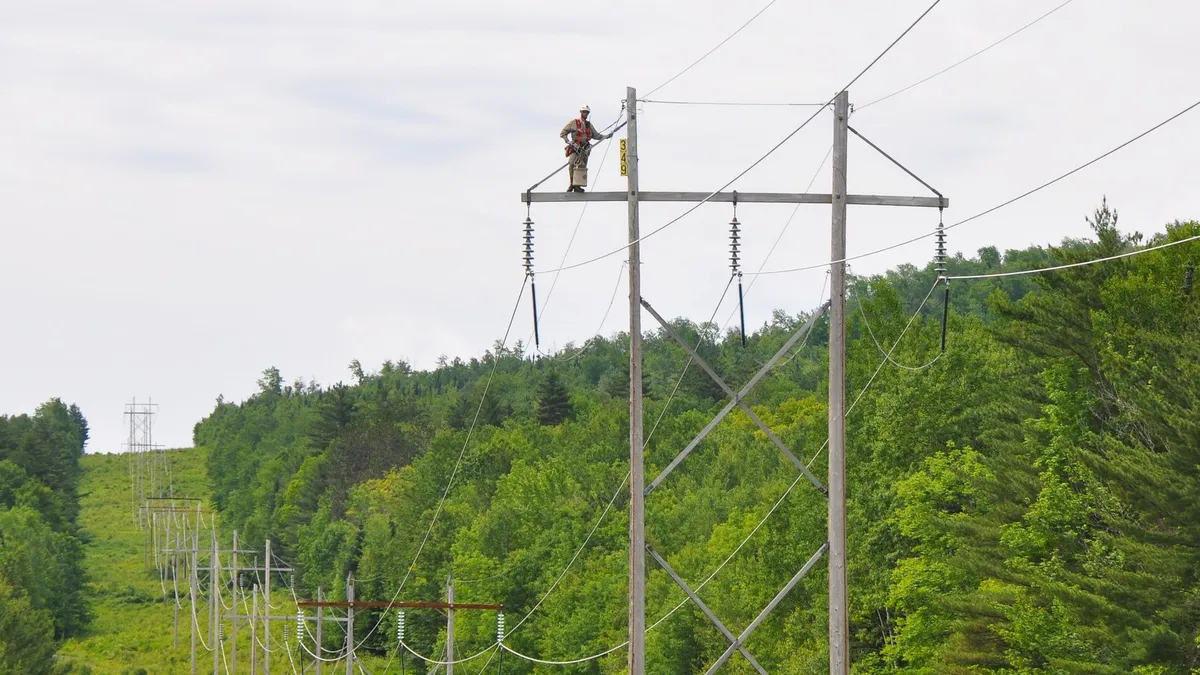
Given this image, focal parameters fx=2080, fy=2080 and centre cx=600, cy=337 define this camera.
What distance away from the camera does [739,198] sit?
1028 inches

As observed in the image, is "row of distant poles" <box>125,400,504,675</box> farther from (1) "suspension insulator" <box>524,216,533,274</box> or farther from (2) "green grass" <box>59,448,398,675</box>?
(1) "suspension insulator" <box>524,216,533,274</box>

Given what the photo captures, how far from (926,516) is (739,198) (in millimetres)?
29361

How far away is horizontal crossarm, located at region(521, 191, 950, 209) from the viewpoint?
25.6 meters

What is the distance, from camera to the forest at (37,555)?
3792 inches

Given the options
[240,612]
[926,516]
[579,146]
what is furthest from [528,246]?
[240,612]

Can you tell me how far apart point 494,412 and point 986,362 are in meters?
95.1

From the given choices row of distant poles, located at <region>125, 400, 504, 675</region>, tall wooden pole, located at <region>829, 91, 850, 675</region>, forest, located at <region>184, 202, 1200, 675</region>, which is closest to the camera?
tall wooden pole, located at <region>829, 91, 850, 675</region>

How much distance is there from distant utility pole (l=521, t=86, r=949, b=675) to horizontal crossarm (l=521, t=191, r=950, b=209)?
0.04 ft

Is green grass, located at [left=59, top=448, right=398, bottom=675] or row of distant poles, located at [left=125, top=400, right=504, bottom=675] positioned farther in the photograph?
green grass, located at [left=59, top=448, right=398, bottom=675]

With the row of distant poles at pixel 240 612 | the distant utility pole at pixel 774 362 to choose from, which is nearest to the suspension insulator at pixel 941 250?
the distant utility pole at pixel 774 362

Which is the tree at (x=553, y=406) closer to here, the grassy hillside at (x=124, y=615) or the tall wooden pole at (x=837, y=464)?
the grassy hillside at (x=124, y=615)

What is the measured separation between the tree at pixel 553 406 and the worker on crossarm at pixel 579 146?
386ft

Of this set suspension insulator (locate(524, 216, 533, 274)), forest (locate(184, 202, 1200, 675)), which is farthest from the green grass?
suspension insulator (locate(524, 216, 533, 274))

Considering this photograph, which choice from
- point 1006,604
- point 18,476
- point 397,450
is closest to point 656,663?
point 1006,604
